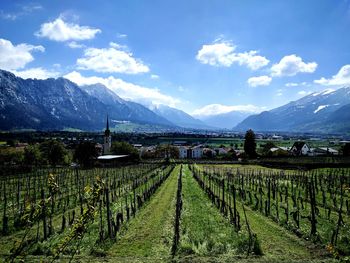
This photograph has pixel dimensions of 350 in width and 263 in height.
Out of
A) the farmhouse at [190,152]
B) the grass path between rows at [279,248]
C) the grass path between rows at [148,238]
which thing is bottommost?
the farmhouse at [190,152]

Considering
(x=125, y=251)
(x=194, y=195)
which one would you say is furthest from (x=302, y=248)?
(x=194, y=195)

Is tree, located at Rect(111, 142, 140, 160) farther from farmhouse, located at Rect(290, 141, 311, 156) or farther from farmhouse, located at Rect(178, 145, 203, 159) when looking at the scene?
farmhouse, located at Rect(290, 141, 311, 156)

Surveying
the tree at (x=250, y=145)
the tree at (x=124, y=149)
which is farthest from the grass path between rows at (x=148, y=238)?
the tree at (x=124, y=149)

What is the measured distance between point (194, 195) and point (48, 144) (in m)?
74.2

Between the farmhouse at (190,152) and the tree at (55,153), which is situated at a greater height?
the tree at (55,153)

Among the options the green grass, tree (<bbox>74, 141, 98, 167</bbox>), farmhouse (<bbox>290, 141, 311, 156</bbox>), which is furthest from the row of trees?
farmhouse (<bbox>290, 141, 311, 156</bbox>)

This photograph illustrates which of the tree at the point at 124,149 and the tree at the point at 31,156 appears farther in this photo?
the tree at the point at 124,149

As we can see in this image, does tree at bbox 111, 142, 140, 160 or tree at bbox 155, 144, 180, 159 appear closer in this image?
tree at bbox 111, 142, 140, 160

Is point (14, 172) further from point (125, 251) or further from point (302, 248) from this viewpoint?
point (302, 248)

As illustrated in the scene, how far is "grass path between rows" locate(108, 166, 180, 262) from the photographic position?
51.4ft

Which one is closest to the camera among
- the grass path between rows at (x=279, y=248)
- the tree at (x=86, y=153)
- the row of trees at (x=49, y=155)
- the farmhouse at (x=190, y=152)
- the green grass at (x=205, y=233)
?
the grass path between rows at (x=279, y=248)

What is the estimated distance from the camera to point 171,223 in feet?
70.6

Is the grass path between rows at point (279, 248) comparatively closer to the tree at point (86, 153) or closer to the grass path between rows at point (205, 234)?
the grass path between rows at point (205, 234)

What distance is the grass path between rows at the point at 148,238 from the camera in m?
15.7
